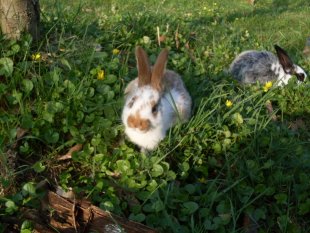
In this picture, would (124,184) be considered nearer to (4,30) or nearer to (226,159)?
(226,159)

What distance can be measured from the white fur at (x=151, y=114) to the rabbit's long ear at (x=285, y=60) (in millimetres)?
2421

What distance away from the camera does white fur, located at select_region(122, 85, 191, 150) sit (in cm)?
340

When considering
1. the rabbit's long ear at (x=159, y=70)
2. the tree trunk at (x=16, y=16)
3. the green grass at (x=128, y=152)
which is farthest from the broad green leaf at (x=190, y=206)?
the tree trunk at (x=16, y=16)

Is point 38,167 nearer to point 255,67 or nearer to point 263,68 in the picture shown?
point 255,67

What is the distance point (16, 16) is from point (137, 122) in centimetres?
143

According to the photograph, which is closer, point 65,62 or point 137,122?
point 137,122

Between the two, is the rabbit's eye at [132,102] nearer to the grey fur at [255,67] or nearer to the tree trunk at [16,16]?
the tree trunk at [16,16]

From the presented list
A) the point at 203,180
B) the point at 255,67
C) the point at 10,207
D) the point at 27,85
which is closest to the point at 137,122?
the point at 203,180

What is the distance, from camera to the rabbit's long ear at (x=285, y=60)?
5617mm

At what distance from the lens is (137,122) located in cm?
333

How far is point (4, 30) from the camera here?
3.80m

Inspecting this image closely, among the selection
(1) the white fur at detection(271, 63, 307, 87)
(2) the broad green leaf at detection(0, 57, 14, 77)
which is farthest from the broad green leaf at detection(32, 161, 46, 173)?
(1) the white fur at detection(271, 63, 307, 87)

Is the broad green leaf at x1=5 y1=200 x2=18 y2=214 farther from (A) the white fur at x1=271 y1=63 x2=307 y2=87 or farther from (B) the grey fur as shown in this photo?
(A) the white fur at x1=271 y1=63 x2=307 y2=87

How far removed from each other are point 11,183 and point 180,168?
1.18m
